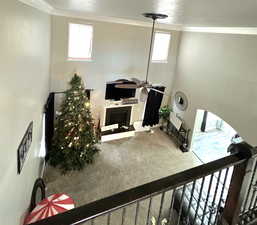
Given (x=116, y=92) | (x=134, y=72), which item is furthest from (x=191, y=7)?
(x=116, y=92)

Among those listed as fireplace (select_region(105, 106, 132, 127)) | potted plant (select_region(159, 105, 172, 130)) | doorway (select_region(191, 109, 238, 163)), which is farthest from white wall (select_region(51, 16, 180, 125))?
doorway (select_region(191, 109, 238, 163))

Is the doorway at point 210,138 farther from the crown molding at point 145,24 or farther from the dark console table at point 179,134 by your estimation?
the crown molding at point 145,24

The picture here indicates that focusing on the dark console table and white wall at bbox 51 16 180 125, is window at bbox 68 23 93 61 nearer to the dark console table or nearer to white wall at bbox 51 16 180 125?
white wall at bbox 51 16 180 125

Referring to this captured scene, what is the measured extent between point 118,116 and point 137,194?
24.2 ft

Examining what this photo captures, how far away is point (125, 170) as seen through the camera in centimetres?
662

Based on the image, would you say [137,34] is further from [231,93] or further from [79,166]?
[79,166]

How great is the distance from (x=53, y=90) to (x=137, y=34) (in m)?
3.42

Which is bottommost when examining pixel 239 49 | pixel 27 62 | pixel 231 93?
pixel 231 93

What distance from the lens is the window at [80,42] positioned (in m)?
6.72

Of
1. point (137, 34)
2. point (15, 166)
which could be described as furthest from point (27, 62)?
point (137, 34)

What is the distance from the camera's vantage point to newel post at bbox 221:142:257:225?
1.58m

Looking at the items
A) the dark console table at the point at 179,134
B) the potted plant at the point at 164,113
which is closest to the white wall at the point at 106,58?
the potted plant at the point at 164,113

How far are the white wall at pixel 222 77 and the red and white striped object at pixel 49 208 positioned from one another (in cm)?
453

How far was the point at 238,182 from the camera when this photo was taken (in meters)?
1.70
